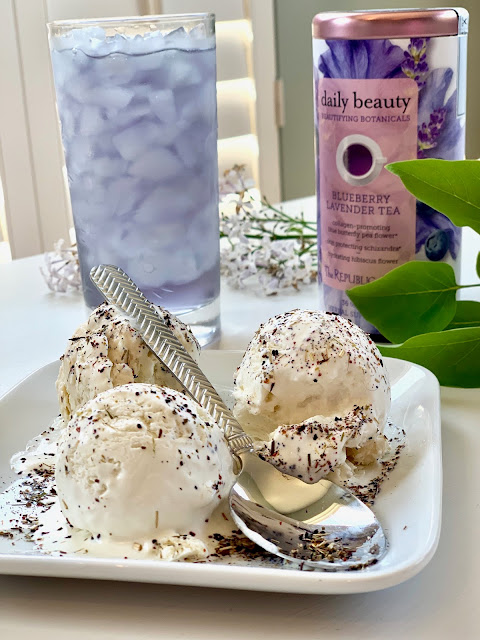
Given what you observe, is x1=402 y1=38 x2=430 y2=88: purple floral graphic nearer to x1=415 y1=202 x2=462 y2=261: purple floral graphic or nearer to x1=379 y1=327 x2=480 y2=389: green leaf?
x1=415 y1=202 x2=462 y2=261: purple floral graphic

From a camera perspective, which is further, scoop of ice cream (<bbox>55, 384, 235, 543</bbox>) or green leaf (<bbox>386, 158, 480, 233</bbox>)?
green leaf (<bbox>386, 158, 480, 233</bbox>)

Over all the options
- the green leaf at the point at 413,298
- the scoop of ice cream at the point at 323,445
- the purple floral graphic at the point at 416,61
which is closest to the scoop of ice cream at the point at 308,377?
the scoop of ice cream at the point at 323,445

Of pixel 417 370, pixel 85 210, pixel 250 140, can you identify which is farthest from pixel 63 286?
pixel 250 140

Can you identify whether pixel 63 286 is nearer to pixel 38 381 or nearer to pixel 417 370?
pixel 38 381

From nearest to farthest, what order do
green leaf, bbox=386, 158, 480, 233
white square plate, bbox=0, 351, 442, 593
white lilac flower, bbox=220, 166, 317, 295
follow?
white square plate, bbox=0, 351, 442, 593 → green leaf, bbox=386, 158, 480, 233 → white lilac flower, bbox=220, 166, 317, 295

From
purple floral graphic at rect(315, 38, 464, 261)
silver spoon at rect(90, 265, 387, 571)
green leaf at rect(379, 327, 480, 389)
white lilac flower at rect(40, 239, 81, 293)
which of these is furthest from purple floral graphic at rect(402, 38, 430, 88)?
white lilac flower at rect(40, 239, 81, 293)

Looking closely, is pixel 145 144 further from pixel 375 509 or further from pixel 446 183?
pixel 375 509

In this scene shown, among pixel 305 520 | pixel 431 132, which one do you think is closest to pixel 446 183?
pixel 431 132
